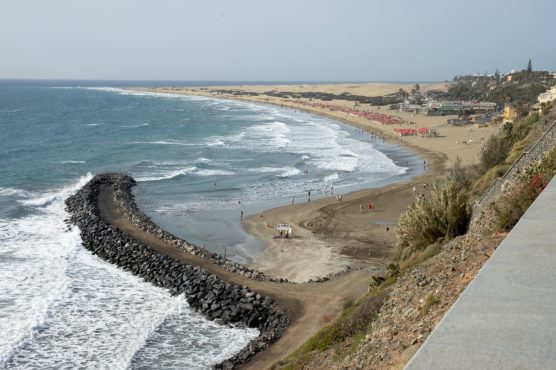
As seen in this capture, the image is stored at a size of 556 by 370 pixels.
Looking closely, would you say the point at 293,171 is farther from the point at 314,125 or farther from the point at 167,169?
the point at 314,125

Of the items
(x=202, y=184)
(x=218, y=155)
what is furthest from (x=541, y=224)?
(x=218, y=155)

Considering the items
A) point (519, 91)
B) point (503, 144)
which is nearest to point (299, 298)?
point (503, 144)

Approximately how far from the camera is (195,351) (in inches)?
639

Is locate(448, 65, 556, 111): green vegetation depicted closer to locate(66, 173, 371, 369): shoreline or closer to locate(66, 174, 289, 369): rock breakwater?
locate(66, 174, 289, 369): rock breakwater

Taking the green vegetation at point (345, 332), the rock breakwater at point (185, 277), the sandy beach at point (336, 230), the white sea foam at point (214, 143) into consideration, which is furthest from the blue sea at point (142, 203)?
the green vegetation at point (345, 332)

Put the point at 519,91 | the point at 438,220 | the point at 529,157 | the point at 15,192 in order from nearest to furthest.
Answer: the point at 529,157
the point at 438,220
the point at 15,192
the point at 519,91

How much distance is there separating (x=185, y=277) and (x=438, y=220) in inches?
405

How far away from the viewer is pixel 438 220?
656 inches

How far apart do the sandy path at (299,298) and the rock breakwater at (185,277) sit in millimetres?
403

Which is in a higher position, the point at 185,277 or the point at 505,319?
A: the point at 505,319

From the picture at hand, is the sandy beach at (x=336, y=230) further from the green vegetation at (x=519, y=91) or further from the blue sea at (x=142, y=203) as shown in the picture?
the green vegetation at (x=519, y=91)

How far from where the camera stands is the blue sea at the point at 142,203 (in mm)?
16578

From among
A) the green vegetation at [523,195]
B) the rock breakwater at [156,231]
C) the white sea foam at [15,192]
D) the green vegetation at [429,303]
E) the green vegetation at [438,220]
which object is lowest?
the white sea foam at [15,192]

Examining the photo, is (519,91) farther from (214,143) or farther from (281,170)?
(281,170)
